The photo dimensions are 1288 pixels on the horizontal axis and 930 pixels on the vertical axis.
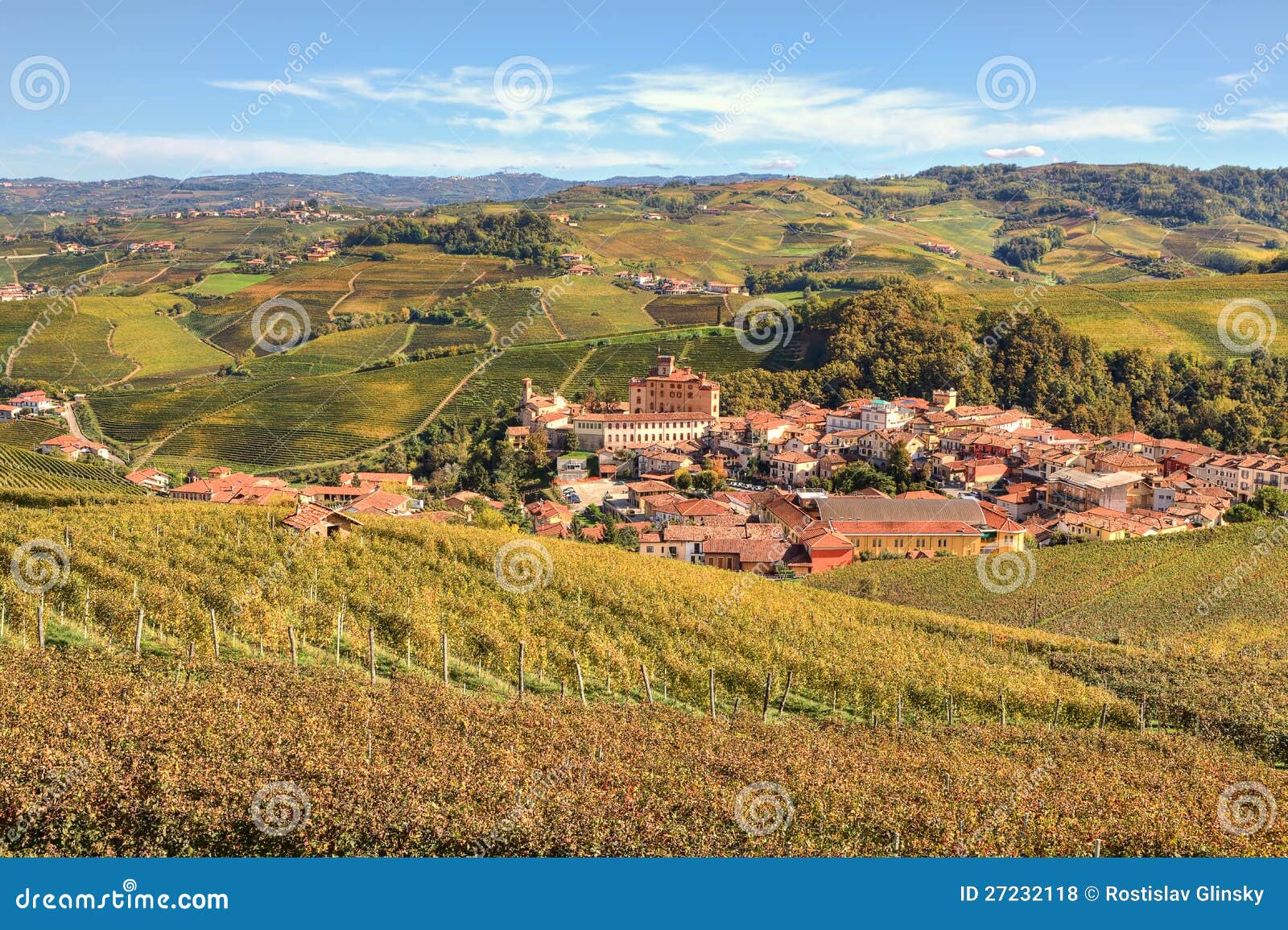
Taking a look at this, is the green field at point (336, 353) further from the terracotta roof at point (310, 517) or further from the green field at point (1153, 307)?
the terracotta roof at point (310, 517)

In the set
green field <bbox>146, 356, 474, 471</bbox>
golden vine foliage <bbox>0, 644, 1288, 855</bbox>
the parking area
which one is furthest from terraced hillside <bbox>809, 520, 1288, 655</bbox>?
green field <bbox>146, 356, 474, 471</bbox>

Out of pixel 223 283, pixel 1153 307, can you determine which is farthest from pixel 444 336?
pixel 1153 307

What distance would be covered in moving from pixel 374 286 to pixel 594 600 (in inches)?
3128

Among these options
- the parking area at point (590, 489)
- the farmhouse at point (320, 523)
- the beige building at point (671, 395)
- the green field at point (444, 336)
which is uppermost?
the green field at point (444, 336)

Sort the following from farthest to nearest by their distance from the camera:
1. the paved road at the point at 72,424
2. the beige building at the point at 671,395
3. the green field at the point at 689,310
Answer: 1. the green field at the point at 689,310
2. the beige building at the point at 671,395
3. the paved road at the point at 72,424

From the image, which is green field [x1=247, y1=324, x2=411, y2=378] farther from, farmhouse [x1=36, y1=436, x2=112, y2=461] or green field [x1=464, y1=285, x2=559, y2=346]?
farmhouse [x1=36, y1=436, x2=112, y2=461]

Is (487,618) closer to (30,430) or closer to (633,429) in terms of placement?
(633,429)

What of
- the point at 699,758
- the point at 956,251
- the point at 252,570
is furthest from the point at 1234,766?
the point at 956,251

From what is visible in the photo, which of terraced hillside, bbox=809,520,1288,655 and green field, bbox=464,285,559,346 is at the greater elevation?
green field, bbox=464,285,559,346

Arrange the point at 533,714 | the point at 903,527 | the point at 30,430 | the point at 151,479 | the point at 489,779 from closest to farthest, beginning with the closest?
the point at 489,779 → the point at 533,714 → the point at 903,527 → the point at 151,479 → the point at 30,430

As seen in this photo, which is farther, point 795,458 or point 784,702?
point 795,458

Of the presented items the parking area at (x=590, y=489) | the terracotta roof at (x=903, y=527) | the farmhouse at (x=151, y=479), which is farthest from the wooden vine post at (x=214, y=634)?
the farmhouse at (x=151, y=479)

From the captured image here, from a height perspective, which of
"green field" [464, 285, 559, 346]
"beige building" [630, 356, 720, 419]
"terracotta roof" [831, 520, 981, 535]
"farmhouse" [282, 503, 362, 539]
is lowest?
"terracotta roof" [831, 520, 981, 535]

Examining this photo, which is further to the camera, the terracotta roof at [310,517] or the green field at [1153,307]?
the green field at [1153,307]
